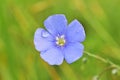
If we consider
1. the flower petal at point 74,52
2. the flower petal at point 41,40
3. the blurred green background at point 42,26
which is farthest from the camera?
the blurred green background at point 42,26

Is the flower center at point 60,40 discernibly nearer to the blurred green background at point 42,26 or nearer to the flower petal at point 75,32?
the flower petal at point 75,32

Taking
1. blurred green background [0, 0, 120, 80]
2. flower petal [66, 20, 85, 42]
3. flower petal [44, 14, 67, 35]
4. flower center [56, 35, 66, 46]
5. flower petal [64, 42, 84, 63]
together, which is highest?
flower petal [44, 14, 67, 35]

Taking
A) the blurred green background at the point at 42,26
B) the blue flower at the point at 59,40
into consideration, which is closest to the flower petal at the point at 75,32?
the blue flower at the point at 59,40

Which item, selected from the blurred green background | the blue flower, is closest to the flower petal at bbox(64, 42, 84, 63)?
the blue flower

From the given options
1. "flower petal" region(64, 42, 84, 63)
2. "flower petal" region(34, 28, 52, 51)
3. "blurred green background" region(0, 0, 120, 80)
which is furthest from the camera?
"blurred green background" region(0, 0, 120, 80)

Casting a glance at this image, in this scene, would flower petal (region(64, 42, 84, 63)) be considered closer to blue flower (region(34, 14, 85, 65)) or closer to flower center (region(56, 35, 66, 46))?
blue flower (region(34, 14, 85, 65))

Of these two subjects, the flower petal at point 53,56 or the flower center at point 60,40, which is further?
the flower center at point 60,40

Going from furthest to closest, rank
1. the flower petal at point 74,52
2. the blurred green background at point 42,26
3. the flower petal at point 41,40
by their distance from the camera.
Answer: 1. the blurred green background at point 42,26
2. the flower petal at point 41,40
3. the flower petal at point 74,52

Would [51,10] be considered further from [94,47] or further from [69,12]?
[94,47]
